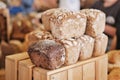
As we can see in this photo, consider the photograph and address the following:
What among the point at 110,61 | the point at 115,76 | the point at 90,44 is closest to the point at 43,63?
the point at 90,44

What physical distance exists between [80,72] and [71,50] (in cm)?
9

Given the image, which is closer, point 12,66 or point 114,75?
point 12,66

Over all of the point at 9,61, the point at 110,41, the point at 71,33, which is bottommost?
the point at 110,41

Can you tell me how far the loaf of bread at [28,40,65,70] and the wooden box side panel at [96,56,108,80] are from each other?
190mm

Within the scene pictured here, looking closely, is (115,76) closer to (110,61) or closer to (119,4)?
(110,61)

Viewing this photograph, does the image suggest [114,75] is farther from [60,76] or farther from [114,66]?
[60,76]

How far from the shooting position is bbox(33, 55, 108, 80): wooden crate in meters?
0.81

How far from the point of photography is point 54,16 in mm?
879

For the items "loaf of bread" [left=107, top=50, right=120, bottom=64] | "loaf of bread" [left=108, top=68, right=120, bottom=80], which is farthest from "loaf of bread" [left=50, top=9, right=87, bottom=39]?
"loaf of bread" [left=107, top=50, right=120, bottom=64]

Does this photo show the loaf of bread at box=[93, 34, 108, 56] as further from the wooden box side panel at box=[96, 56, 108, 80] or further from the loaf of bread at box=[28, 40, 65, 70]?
the loaf of bread at box=[28, 40, 65, 70]

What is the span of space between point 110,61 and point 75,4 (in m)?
1.40

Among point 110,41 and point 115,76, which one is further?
point 110,41

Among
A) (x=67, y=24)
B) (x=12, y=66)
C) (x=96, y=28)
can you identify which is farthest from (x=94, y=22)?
(x=12, y=66)

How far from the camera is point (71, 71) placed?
867mm
